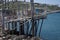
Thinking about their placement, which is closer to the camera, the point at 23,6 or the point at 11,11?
the point at 23,6

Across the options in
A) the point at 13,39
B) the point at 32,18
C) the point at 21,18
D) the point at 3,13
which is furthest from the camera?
the point at 21,18

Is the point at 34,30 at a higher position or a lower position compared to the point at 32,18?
lower

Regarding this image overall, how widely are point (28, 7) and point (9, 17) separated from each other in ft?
6.17

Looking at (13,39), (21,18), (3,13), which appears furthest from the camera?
(21,18)

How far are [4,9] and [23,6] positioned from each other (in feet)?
4.36

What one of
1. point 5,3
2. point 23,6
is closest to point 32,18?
point 23,6

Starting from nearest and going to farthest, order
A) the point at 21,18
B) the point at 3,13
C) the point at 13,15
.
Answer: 1. the point at 3,13
2. the point at 21,18
3. the point at 13,15

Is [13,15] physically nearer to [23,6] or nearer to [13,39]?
[23,6]

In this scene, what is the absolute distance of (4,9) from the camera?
14.3 m

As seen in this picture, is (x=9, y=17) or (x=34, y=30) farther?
(x=9, y=17)

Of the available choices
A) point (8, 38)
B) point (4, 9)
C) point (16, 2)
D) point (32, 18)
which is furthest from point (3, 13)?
point (8, 38)

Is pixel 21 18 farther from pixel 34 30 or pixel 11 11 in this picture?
pixel 34 30

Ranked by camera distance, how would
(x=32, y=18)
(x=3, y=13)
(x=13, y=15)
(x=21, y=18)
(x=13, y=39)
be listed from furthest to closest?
(x=13, y=15) < (x=21, y=18) < (x=3, y=13) < (x=32, y=18) < (x=13, y=39)

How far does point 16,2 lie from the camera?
14.6 metres
